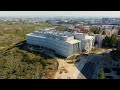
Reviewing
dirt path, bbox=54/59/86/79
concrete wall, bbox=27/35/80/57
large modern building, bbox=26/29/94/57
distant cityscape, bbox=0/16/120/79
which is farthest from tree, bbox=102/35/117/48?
dirt path, bbox=54/59/86/79

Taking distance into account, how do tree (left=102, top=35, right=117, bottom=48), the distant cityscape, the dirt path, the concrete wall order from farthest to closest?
tree (left=102, top=35, right=117, bottom=48), the concrete wall, the distant cityscape, the dirt path

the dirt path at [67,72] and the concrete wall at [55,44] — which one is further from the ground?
the concrete wall at [55,44]

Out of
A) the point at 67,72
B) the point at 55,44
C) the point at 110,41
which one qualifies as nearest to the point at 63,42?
the point at 55,44

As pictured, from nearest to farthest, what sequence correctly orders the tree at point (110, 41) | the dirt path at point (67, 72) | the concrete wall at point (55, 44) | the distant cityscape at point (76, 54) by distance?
the dirt path at point (67, 72)
the distant cityscape at point (76, 54)
the concrete wall at point (55, 44)
the tree at point (110, 41)

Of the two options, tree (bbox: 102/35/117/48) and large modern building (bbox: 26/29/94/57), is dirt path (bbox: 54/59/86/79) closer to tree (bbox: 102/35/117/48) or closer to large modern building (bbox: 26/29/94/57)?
large modern building (bbox: 26/29/94/57)

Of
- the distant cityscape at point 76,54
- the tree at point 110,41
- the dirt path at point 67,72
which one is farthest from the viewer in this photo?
the tree at point 110,41

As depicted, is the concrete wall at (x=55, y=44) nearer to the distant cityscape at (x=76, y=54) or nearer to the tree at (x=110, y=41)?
the distant cityscape at (x=76, y=54)

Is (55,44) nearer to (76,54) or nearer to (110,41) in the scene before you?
(76,54)

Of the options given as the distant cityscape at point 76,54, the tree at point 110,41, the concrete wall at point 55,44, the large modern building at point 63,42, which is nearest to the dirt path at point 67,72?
the distant cityscape at point 76,54

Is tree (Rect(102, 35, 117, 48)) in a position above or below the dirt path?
above

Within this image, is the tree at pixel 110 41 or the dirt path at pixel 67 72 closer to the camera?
the dirt path at pixel 67 72
